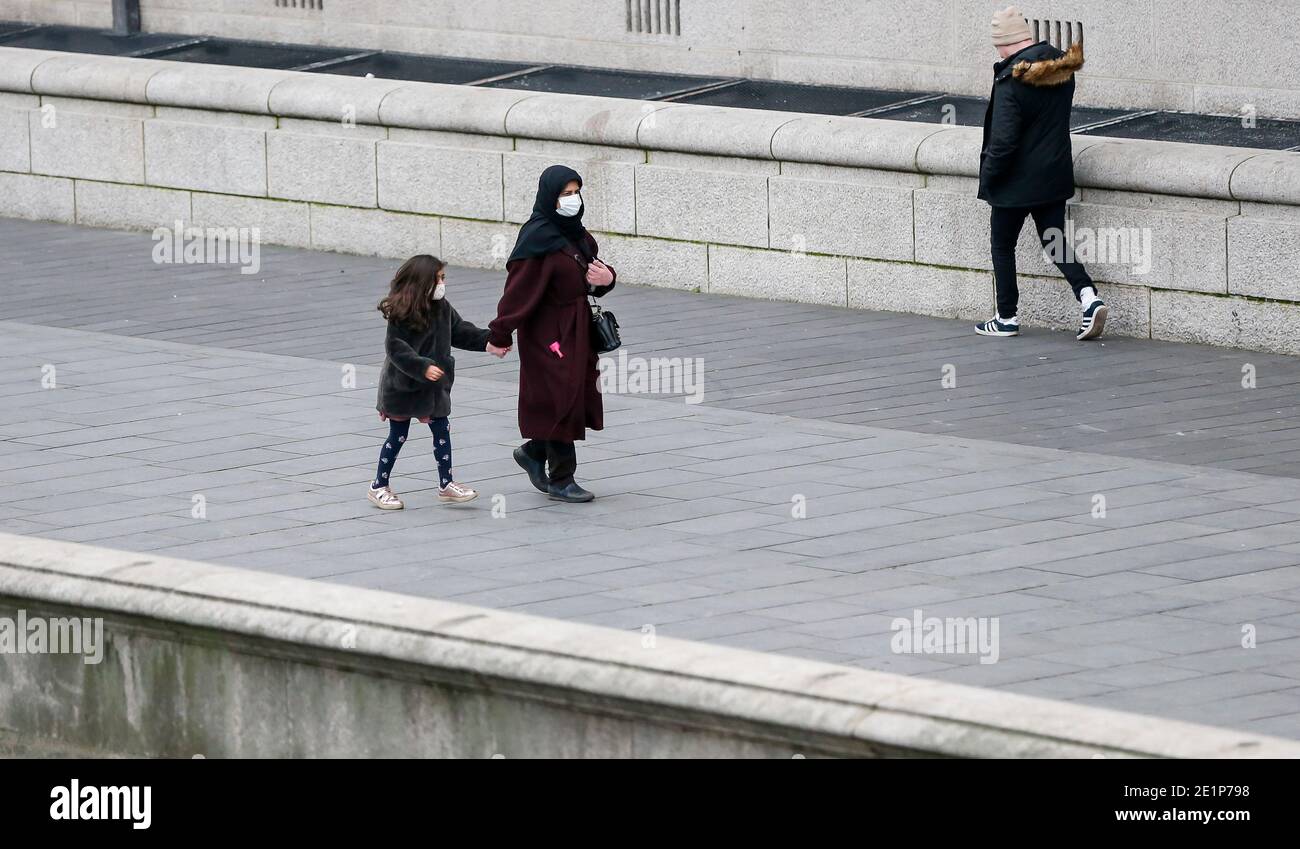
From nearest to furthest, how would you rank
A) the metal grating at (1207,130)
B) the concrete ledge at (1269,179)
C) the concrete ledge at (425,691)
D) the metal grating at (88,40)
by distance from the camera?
the concrete ledge at (425,691)
the concrete ledge at (1269,179)
the metal grating at (1207,130)
the metal grating at (88,40)

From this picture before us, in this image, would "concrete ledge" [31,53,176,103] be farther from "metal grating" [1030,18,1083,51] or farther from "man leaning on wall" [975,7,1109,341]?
"man leaning on wall" [975,7,1109,341]

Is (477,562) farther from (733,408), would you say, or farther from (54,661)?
(733,408)

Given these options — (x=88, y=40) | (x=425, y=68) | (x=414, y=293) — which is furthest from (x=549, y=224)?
(x=88, y=40)

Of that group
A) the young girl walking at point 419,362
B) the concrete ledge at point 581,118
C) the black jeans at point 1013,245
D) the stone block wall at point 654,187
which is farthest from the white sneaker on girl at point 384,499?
the concrete ledge at point 581,118

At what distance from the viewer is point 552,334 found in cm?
1021

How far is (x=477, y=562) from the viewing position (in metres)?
9.24

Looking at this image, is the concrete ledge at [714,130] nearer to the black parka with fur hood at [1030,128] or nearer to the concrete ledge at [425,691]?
the black parka with fur hood at [1030,128]

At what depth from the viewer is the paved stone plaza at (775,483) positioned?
833cm

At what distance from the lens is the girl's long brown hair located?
9.98 metres

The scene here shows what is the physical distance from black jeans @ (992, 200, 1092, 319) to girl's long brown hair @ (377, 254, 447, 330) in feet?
13.8

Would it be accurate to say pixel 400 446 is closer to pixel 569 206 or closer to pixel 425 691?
pixel 569 206

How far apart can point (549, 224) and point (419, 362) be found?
0.82 metres
